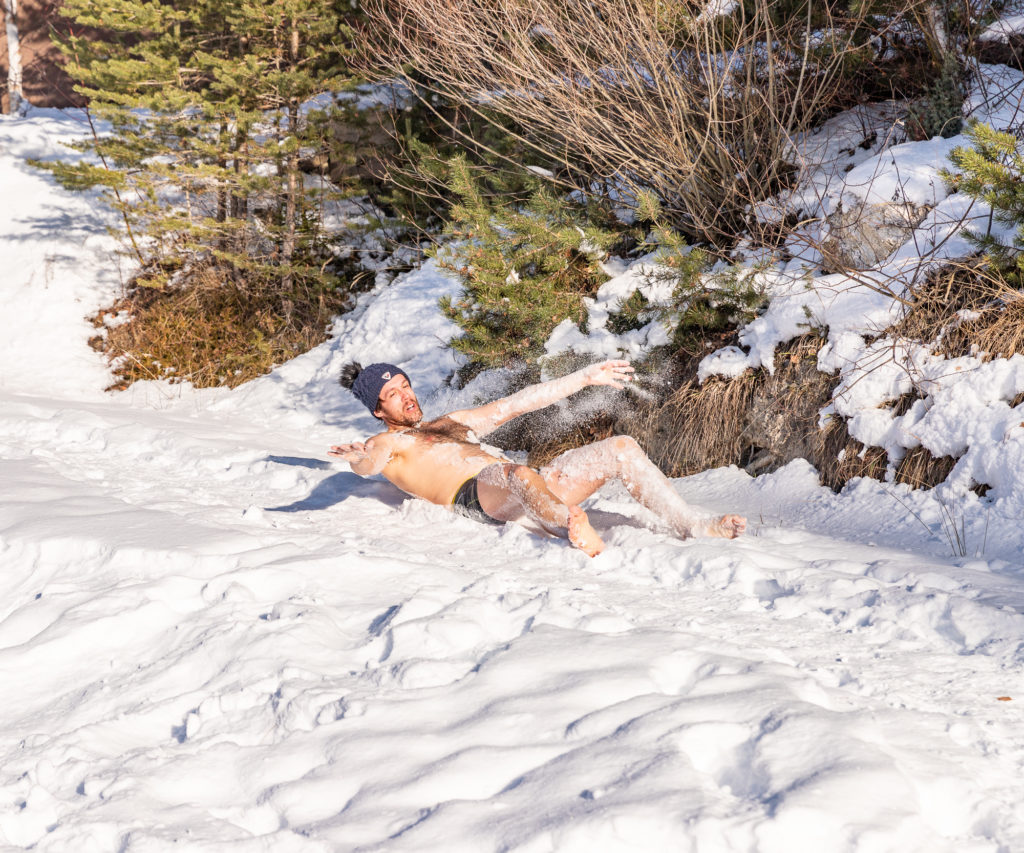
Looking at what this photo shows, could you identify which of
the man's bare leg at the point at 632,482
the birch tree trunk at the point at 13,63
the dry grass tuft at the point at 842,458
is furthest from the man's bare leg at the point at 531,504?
the birch tree trunk at the point at 13,63

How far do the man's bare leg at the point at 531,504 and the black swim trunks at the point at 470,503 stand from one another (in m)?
0.04

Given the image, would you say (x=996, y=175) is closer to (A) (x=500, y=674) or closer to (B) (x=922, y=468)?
(B) (x=922, y=468)

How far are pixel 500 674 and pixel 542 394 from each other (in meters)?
2.24

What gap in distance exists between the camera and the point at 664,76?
556 cm

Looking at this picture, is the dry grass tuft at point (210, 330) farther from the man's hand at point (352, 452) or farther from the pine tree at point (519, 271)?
the man's hand at point (352, 452)

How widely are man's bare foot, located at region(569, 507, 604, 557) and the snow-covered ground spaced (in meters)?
0.06

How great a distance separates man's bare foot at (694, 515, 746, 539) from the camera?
3.65 meters

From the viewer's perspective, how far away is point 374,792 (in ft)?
6.31

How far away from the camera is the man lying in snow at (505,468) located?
12.3 feet

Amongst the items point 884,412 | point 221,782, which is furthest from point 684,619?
point 884,412

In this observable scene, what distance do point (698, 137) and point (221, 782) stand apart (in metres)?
4.71

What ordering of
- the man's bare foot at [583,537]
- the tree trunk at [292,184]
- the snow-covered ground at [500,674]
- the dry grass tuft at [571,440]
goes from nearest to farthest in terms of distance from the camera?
the snow-covered ground at [500,674]
the man's bare foot at [583,537]
the dry grass tuft at [571,440]
the tree trunk at [292,184]

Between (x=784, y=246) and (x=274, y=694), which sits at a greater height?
(x=784, y=246)

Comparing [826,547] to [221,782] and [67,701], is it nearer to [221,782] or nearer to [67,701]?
[221,782]
